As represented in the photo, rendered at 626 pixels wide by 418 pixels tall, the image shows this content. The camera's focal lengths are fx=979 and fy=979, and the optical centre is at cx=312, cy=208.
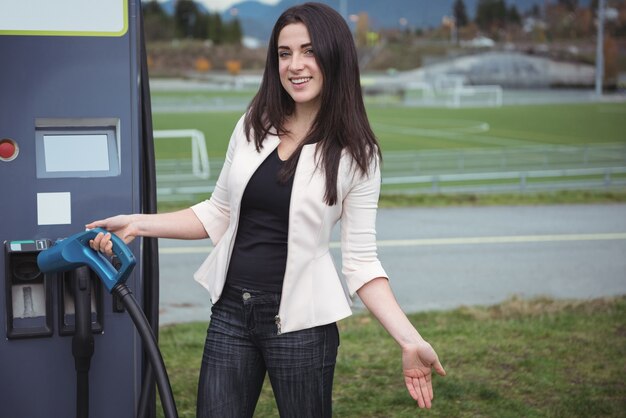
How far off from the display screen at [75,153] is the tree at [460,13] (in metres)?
38.0

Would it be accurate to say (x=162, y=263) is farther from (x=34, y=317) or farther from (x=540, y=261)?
(x=34, y=317)

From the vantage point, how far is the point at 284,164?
2561 mm

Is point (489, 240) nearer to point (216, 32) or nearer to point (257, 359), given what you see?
point (257, 359)

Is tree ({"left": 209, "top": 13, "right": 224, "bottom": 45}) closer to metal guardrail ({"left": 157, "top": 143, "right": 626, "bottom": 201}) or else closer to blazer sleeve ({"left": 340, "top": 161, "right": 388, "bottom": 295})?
metal guardrail ({"left": 157, "top": 143, "right": 626, "bottom": 201})

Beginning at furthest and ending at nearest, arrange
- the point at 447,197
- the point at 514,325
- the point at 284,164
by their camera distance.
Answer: the point at 447,197 < the point at 514,325 < the point at 284,164

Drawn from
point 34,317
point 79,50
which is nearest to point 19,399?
point 34,317

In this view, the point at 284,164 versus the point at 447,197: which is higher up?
the point at 284,164

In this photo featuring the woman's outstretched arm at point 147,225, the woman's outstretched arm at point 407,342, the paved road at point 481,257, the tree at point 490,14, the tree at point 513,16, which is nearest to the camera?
the woman's outstretched arm at point 407,342

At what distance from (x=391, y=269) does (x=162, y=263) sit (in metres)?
1.93

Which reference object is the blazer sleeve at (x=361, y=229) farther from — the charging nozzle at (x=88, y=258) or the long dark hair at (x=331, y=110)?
the charging nozzle at (x=88, y=258)

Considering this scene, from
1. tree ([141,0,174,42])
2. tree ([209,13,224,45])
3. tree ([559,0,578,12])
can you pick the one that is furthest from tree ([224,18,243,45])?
tree ([559,0,578,12])

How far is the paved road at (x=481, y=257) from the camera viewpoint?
7145 mm

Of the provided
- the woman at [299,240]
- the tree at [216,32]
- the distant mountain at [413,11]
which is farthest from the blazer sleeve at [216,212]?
the tree at [216,32]

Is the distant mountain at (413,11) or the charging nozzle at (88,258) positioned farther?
the distant mountain at (413,11)
